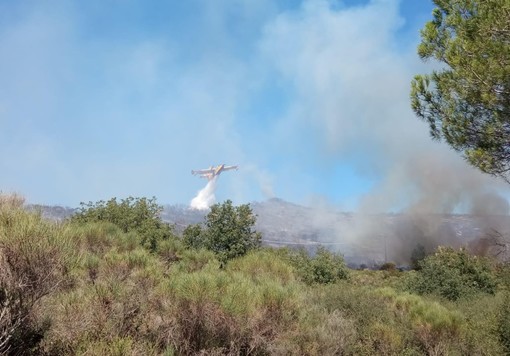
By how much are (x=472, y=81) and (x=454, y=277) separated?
80.9ft

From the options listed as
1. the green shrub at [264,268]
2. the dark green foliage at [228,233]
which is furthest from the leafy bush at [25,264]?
the dark green foliage at [228,233]

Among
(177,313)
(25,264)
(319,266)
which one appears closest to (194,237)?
(319,266)

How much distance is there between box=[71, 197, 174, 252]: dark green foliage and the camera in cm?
3170

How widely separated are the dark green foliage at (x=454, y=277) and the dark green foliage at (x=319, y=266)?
20.7 feet

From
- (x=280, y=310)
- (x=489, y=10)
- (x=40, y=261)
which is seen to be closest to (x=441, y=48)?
(x=489, y=10)

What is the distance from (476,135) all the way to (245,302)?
7963 millimetres

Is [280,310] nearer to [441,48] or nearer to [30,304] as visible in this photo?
[30,304]

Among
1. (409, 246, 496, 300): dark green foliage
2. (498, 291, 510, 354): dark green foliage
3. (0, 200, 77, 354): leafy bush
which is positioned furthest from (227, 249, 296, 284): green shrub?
(409, 246, 496, 300): dark green foliage

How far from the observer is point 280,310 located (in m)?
10.1

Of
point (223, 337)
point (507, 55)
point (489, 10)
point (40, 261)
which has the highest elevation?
point (489, 10)

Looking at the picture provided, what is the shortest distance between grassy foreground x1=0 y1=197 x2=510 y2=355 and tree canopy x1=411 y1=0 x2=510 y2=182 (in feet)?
20.3

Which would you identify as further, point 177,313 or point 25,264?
point 177,313

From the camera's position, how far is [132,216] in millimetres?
34250

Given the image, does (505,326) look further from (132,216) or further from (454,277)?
(132,216)
